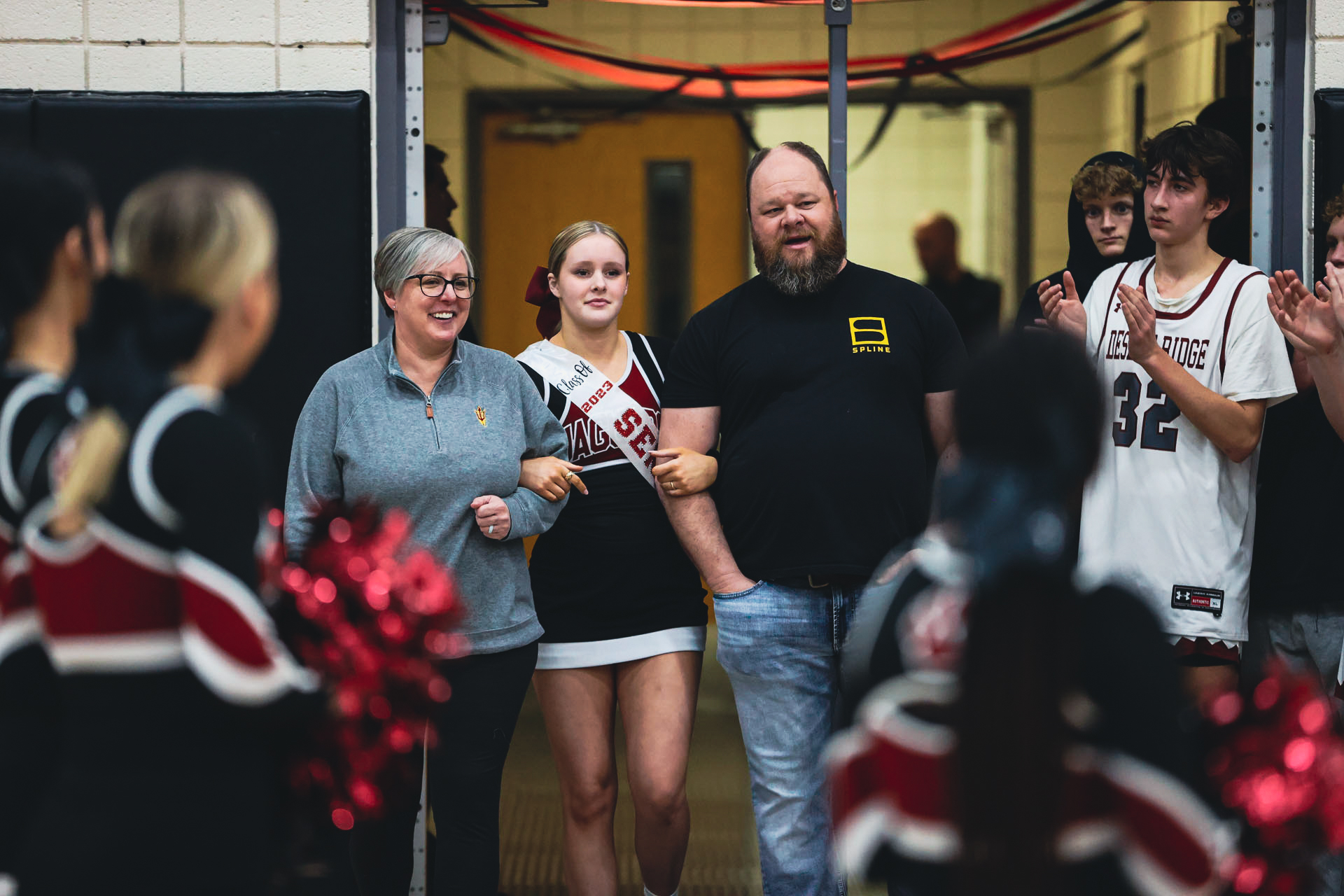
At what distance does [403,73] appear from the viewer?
3506 millimetres

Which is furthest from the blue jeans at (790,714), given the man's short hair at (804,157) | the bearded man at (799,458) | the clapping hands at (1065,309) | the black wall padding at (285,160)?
the black wall padding at (285,160)

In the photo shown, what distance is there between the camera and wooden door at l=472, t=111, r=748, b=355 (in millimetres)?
6641

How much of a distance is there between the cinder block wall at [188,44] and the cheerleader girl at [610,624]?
0.96m

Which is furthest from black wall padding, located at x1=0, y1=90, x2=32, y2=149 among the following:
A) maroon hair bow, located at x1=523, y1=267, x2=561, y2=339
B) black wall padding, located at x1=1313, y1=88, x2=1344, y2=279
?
black wall padding, located at x1=1313, y1=88, x2=1344, y2=279

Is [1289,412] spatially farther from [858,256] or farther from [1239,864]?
[858,256]

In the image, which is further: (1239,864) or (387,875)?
(387,875)

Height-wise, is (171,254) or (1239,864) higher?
(171,254)

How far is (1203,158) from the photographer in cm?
287

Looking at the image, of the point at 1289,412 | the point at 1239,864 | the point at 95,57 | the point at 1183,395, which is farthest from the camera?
the point at 95,57

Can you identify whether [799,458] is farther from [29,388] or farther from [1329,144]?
[1329,144]

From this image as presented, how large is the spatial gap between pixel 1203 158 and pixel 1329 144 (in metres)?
0.69

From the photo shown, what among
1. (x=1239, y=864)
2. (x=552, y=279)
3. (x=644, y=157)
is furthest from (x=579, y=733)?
(x=644, y=157)

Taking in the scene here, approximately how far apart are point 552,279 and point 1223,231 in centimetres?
190

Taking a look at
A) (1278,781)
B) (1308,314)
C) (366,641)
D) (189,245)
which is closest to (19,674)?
(366,641)
